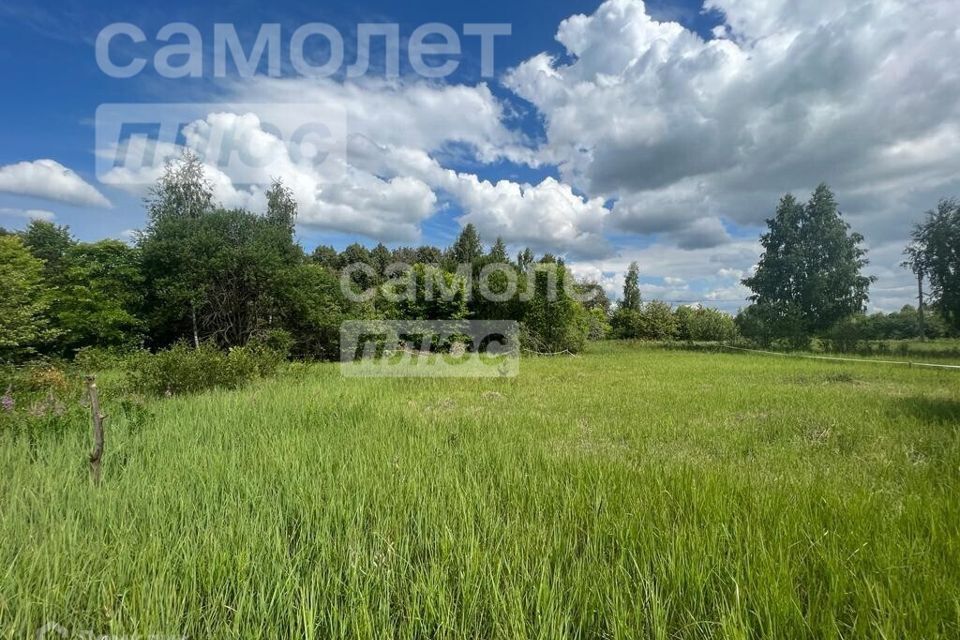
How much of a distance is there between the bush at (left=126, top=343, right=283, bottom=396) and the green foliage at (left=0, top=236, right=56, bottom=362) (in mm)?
6345

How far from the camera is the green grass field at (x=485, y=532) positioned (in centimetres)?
149

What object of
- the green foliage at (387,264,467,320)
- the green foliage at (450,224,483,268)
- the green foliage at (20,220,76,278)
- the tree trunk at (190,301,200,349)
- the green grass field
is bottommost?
the green grass field

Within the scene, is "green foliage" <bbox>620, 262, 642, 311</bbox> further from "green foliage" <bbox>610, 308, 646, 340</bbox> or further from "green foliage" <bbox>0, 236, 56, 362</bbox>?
"green foliage" <bbox>0, 236, 56, 362</bbox>

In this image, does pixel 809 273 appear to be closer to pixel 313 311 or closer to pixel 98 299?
pixel 313 311

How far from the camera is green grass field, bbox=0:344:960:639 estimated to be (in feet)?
4.90

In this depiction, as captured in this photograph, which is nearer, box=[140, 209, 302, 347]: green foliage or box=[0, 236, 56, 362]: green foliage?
box=[0, 236, 56, 362]: green foliage

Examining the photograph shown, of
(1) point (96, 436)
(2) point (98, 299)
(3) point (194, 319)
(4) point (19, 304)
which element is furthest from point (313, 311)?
(1) point (96, 436)

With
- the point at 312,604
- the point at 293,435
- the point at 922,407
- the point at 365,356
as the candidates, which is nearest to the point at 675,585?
the point at 312,604

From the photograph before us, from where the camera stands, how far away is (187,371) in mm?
7062

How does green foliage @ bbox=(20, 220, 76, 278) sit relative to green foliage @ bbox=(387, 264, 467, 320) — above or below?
above

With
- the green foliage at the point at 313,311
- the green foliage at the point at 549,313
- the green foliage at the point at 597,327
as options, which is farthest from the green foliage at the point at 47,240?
the green foliage at the point at 597,327

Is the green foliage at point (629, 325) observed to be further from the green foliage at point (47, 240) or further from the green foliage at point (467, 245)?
the green foliage at point (47, 240)

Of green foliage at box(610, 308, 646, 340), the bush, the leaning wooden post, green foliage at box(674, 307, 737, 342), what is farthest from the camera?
green foliage at box(610, 308, 646, 340)

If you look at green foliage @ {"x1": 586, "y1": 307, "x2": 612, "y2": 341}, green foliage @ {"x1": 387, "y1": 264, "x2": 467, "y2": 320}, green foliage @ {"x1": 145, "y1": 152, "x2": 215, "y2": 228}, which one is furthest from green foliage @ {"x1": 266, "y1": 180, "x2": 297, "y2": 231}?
green foliage @ {"x1": 586, "y1": 307, "x2": 612, "y2": 341}
